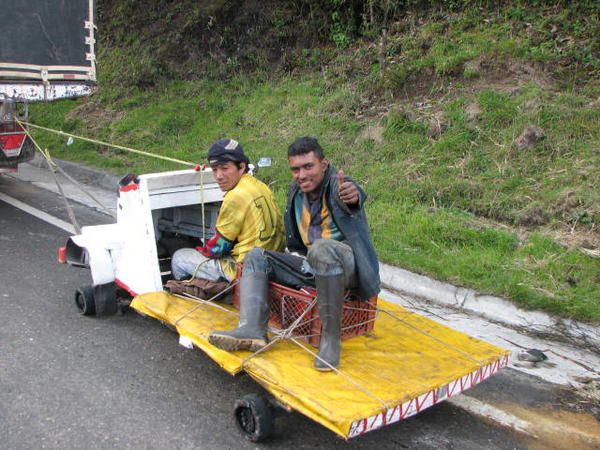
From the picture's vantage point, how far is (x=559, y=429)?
3.54m

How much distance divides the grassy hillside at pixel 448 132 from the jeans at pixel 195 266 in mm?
1988

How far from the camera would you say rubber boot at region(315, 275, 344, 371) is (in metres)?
3.42

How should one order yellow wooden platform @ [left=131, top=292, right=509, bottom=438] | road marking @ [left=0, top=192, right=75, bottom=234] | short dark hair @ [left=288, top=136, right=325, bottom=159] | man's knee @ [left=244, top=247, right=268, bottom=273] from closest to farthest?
1. yellow wooden platform @ [left=131, top=292, right=509, bottom=438]
2. short dark hair @ [left=288, top=136, right=325, bottom=159]
3. man's knee @ [left=244, top=247, right=268, bottom=273]
4. road marking @ [left=0, top=192, right=75, bottom=234]

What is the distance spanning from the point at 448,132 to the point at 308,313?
4.57m

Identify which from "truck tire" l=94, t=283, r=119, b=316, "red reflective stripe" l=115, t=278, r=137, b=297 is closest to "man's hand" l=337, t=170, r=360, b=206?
"red reflective stripe" l=115, t=278, r=137, b=297

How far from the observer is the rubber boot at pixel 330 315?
3.42 m

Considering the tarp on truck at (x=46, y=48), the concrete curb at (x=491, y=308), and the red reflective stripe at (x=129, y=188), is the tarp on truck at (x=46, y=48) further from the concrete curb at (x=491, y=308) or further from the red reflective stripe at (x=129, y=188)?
the concrete curb at (x=491, y=308)

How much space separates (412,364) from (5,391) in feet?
7.81

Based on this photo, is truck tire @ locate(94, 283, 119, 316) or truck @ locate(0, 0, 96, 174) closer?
truck tire @ locate(94, 283, 119, 316)

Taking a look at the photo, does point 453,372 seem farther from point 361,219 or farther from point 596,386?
point 596,386

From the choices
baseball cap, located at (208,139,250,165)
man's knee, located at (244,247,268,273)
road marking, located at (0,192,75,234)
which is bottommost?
road marking, located at (0,192,75,234)

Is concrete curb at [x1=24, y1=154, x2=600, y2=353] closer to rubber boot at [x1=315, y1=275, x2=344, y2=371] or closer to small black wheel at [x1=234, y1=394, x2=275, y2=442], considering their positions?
rubber boot at [x1=315, y1=275, x2=344, y2=371]

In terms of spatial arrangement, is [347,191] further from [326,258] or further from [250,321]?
[250,321]

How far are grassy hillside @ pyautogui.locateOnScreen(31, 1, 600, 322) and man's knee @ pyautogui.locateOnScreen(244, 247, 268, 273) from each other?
2.12m
